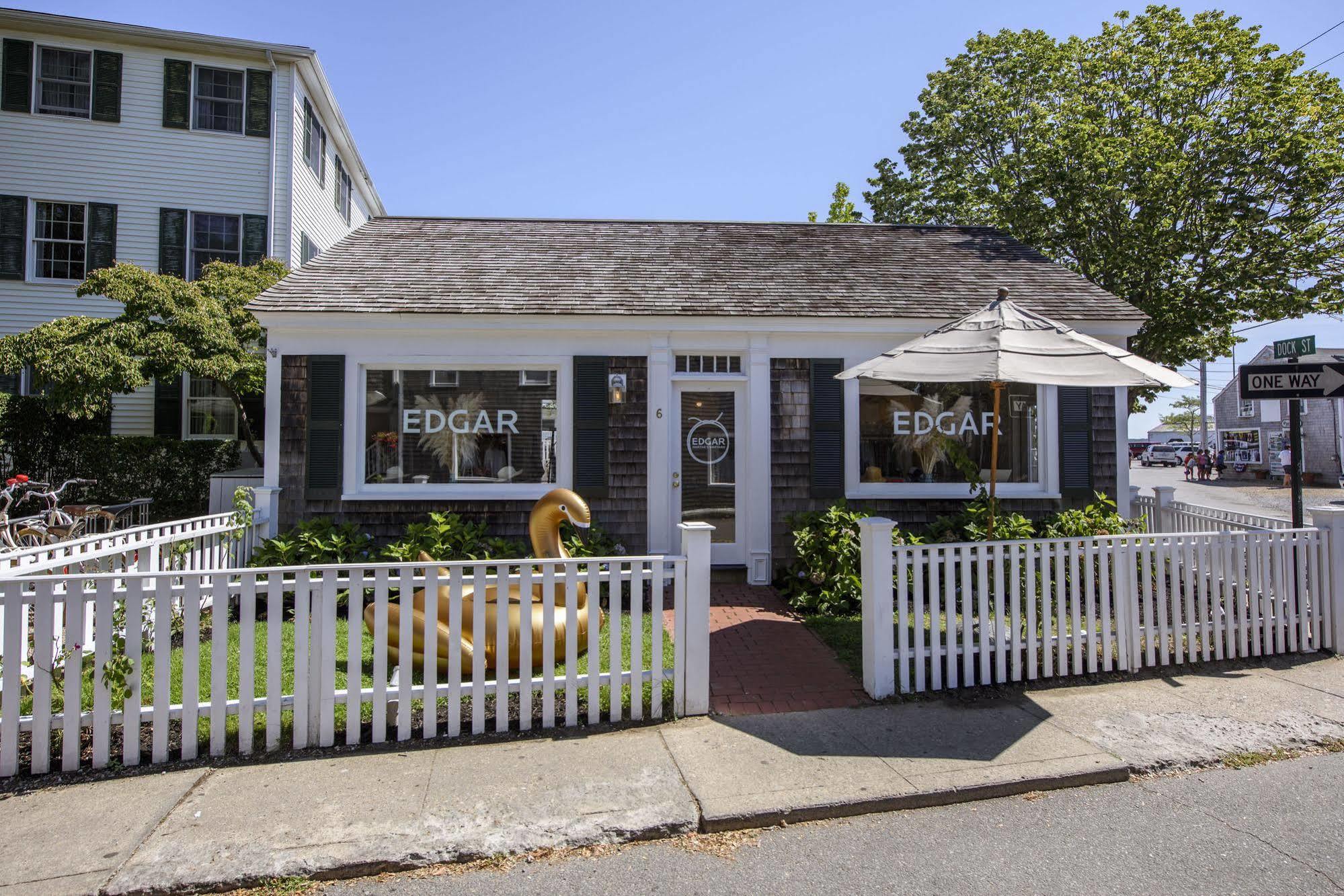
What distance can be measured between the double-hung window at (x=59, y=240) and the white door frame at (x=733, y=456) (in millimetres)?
13782

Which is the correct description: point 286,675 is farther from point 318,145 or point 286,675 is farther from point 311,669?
point 318,145

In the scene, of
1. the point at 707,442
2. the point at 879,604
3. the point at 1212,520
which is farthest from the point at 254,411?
the point at 1212,520

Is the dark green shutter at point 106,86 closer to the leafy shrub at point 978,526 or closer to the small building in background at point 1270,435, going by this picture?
the leafy shrub at point 978,526

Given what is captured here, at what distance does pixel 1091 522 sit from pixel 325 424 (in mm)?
8229

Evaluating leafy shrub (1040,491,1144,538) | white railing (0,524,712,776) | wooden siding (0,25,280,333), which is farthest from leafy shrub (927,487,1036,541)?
wooden siding (0,25,280,333)

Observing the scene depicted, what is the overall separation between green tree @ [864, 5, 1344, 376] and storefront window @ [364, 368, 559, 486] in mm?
10681

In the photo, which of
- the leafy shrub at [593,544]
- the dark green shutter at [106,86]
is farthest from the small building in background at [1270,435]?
the dark green shutter at [106,86]

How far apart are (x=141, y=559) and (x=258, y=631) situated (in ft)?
3.64

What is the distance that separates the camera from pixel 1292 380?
608cm

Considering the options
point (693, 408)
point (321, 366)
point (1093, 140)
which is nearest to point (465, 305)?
point (321, 366)

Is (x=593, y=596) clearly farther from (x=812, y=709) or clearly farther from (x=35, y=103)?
(x=35, y=103)

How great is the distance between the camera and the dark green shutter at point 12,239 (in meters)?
14.2

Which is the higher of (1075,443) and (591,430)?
(591,430)

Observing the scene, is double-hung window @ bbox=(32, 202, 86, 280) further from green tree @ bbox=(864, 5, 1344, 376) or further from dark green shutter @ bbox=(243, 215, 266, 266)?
green tree @ bbox=(864, 5, 1344, 376)
